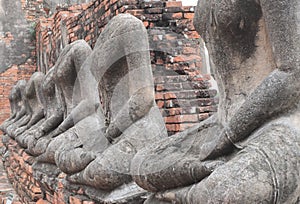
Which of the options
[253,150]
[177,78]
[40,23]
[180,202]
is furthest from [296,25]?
[40,23]

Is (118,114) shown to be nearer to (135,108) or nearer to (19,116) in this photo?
(135,108)

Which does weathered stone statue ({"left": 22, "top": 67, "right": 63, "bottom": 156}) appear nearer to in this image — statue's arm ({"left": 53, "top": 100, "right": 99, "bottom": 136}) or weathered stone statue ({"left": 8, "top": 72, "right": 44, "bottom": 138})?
statue's arm ({"left": 53, "top": 100, "right": 99, "bottom": 136})

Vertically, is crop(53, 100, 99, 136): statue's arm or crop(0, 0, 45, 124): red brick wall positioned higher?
crop(53, 100, 99, 136): statue's arm

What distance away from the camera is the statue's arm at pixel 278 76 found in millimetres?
1935

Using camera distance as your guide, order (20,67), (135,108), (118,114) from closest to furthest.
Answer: (135,108)
(118,114)
(20,67)

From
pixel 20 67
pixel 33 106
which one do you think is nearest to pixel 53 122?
pixel 33 106

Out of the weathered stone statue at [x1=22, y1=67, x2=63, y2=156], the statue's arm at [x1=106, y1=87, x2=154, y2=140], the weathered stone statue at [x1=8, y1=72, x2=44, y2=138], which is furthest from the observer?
the weathered stone statue at [x1=8, y1=72, x2=44, y2=138]

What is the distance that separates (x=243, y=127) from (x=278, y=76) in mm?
257

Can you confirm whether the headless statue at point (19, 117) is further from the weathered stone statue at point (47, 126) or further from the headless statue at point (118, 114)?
the headless statue at point (118, 114)

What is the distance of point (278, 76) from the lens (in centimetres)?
196

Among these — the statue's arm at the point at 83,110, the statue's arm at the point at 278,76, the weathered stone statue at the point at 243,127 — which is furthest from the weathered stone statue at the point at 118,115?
the statue's arm at the point at 278,76

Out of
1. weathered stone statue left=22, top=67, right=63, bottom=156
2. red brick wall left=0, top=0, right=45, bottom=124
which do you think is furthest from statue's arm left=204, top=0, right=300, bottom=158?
red brick wall left=0, top=0, right=45, bottom=124

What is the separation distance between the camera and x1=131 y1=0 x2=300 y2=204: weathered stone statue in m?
1.80

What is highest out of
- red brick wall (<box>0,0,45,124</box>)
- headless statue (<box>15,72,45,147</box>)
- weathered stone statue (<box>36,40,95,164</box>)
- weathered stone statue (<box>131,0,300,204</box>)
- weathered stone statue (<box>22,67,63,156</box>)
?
weathered stone statue (<box>131,0,300,204</box>)
